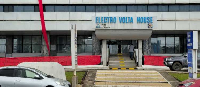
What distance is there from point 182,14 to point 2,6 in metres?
24.6

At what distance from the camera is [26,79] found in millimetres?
11102

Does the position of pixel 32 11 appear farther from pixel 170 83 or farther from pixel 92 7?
pixel 170 83

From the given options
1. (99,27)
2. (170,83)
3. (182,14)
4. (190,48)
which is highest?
(182,14)

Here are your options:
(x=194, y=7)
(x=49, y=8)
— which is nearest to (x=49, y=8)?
(x=49, y=8)

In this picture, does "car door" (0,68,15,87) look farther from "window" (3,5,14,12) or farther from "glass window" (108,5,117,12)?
"window" (3,5,14,12)

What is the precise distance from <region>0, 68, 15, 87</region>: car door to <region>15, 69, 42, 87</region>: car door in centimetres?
22

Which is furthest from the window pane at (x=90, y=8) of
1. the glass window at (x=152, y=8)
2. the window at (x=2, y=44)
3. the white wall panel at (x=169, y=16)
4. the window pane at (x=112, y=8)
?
the window at (x=2, y=44)

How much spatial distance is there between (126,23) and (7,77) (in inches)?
603

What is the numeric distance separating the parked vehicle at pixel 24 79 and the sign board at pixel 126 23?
13348 mm

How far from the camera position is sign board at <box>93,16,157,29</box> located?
24.3 m

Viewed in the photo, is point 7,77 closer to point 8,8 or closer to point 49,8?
point 49,8

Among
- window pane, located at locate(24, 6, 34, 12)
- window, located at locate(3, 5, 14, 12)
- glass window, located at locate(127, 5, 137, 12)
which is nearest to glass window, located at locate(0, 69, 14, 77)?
window pane, located at locate(24, 6, 34, 12)

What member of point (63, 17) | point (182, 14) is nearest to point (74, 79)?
point (63, 17)

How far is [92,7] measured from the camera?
122 feet
